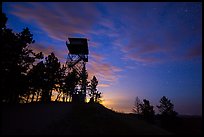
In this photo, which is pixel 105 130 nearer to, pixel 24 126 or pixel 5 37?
pixel 24 126

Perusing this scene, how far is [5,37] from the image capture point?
84.3 ft

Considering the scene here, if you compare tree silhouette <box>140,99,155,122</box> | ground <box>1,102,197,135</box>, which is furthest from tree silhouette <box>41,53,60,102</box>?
tree silhouette <box>140,99,155,122</box>

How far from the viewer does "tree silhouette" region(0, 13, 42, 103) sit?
25.4 metres

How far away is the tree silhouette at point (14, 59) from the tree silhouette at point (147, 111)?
38.9 m

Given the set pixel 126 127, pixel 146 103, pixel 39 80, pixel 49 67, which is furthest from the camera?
pixel 146 103

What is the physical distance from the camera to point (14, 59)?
2764 cm

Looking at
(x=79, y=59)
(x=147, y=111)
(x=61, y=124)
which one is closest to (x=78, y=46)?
(x=79, y=59)

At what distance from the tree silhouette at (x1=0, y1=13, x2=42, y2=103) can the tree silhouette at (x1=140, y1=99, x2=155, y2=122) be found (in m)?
38.9

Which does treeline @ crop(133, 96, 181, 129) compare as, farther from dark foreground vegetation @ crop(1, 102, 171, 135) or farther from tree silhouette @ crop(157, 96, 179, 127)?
dark foreground vegetation @ crop(1, 102, 171, 135)

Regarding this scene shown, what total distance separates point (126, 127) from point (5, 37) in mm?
20476

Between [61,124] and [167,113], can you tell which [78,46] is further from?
[167,113]

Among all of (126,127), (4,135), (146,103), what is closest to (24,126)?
(4,135)

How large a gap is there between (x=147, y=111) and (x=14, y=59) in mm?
43434

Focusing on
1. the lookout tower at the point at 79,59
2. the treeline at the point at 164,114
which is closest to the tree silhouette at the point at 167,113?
the treeline at the point at 164,114
